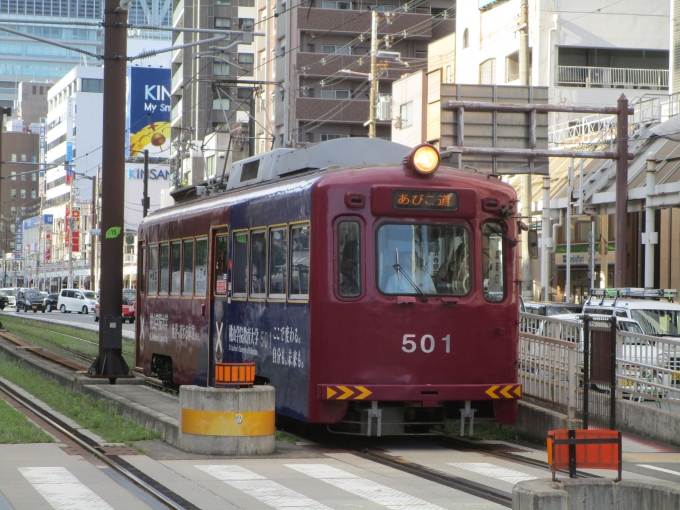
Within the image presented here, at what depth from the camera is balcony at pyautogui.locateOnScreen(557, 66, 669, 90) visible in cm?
4697

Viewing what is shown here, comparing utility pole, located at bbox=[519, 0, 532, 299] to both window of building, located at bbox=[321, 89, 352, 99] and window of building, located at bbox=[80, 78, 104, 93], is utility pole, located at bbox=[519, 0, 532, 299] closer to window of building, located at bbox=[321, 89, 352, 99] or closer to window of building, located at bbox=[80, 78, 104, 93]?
window of building, located at bbox=[321, 89, 352, 99]

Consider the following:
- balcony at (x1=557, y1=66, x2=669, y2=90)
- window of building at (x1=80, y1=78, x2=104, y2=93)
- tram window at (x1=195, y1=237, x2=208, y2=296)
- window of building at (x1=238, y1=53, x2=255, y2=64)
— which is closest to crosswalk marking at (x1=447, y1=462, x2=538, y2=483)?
tram window at (x1=195, y1=237, x2=208, y2=296)

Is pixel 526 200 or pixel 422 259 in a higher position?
pixel 526 200

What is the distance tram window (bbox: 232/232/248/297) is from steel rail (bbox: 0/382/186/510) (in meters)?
2.51

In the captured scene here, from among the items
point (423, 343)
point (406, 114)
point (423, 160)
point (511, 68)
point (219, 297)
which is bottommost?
point (423, 343)

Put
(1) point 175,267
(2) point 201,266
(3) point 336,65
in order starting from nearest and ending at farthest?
1. (2) point 201,266
2. (1) point 175,267
3. (3) point 336,65

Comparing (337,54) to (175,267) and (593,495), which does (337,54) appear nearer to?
(175,267)

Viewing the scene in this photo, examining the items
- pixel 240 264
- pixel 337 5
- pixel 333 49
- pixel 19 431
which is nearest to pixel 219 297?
pixel 240 264

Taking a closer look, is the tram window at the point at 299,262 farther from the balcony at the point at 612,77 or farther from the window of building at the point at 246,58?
the window of building at the point at 246,58

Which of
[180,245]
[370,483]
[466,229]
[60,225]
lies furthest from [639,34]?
[60,225]

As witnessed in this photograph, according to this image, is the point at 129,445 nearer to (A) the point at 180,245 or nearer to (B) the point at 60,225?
(A) the point at 180,245

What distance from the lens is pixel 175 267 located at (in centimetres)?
1689

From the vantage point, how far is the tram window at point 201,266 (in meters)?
15.2

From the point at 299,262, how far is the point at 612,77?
1510 inches
